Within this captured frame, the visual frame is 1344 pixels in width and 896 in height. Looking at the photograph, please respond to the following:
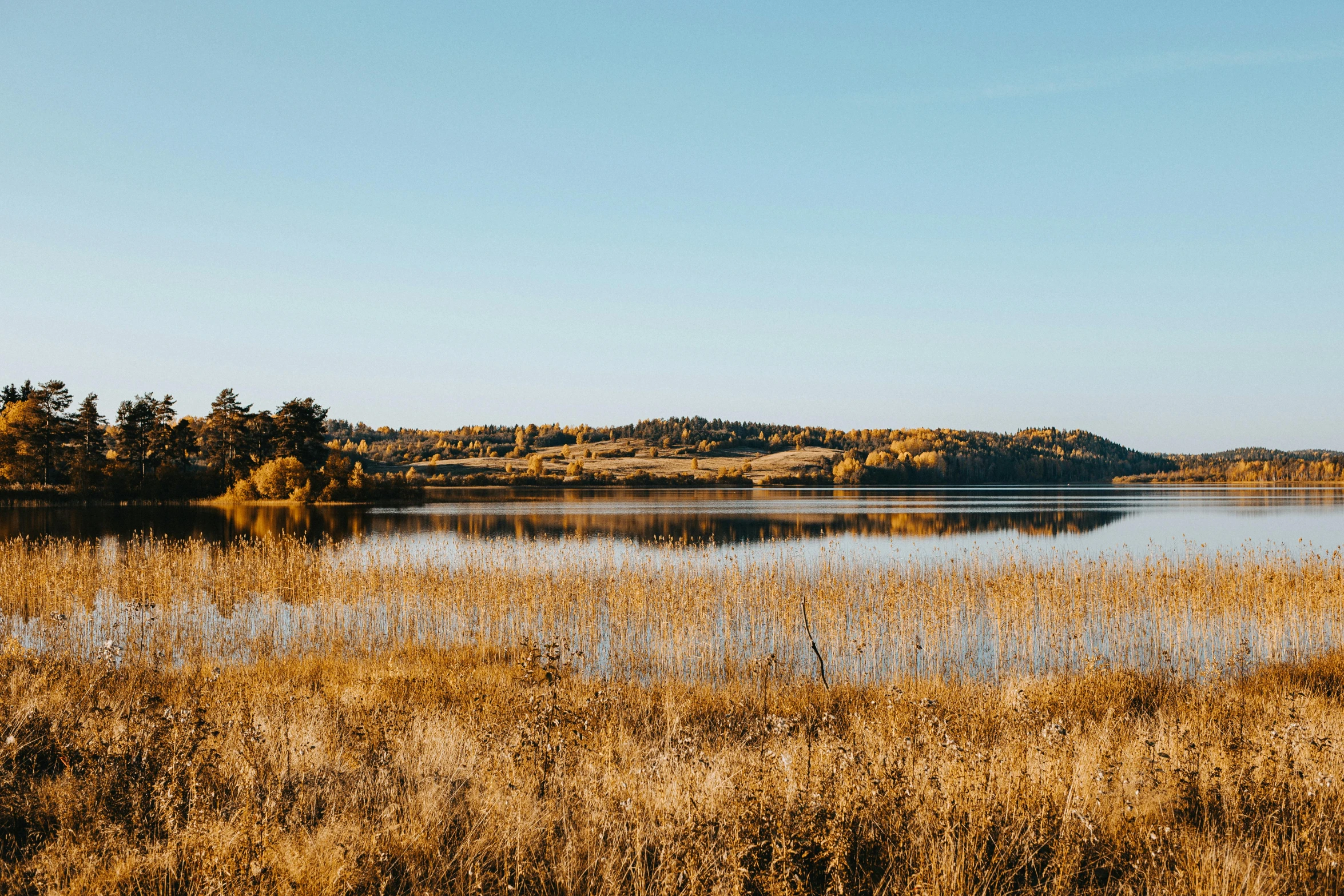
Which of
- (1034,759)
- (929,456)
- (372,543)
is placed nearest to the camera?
(1034,759)

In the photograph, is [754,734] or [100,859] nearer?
[100,859]

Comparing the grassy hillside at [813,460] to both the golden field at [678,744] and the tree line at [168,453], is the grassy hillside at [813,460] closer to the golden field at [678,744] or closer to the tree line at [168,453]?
the tree line at [168,453]

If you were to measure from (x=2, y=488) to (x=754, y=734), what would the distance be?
7165cm

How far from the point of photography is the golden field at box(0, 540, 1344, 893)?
443cm

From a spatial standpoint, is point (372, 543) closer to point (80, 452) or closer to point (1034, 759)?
point (1034, 759)

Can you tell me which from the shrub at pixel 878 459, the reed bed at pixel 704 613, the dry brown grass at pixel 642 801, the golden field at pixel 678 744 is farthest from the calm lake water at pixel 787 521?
the shrub at pixel 878 459

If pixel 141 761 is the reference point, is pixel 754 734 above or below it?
below

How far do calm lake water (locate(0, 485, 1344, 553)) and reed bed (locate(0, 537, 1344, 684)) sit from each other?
6.28m

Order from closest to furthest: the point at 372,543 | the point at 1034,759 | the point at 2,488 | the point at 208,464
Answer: the point at 1034,759 < the point at 372,543 < the point at 2,488 < the point at 208,464

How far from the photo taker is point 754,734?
8000mm

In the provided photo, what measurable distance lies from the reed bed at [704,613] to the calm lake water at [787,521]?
628cm

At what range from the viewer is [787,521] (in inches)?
1791

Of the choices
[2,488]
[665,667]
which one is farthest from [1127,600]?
[2,488]

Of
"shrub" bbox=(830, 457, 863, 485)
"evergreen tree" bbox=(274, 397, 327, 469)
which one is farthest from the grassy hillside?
"evergreen tree" bbox=(274, 397, 327, 469)
